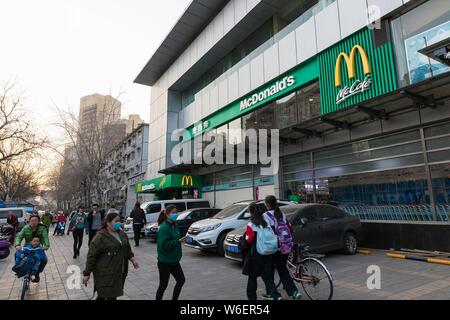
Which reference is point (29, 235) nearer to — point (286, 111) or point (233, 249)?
point (233, 249)

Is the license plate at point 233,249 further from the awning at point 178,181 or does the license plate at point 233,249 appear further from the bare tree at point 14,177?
the bare tree at point 14,177

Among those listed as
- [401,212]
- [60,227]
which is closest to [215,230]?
[401,212]

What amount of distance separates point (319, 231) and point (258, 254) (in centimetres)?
422

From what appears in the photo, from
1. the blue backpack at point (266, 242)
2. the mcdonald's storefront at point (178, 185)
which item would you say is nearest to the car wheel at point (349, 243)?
the blue backpack at point (266, 242)

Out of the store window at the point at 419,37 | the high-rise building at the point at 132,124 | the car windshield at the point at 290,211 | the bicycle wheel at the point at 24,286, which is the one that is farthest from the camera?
the high-rise building at the point at 132,124

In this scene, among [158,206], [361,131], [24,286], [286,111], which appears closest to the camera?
[24,286]

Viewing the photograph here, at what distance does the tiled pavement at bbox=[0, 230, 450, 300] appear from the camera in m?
5.48

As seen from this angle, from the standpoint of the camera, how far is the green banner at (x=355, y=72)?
31.9 ft

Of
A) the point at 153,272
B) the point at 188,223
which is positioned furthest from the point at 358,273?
the point at 188,223

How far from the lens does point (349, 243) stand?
9109mm

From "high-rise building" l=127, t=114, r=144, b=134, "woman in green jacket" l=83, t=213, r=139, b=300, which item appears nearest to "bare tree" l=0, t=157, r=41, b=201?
"high-rise building" l=127, t=114, r=144, b=134

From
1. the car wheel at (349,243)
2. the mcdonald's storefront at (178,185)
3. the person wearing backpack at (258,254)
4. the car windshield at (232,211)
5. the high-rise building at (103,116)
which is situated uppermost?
the high-rise building at (103,116)

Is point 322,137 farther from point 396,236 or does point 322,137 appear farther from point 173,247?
point 173,247
